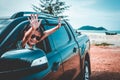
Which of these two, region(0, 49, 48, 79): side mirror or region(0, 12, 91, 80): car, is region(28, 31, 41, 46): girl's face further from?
region(0, 49, 48, 79): side mirror

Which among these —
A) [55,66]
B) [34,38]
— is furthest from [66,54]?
[34,38]

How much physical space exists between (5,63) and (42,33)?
1270mm

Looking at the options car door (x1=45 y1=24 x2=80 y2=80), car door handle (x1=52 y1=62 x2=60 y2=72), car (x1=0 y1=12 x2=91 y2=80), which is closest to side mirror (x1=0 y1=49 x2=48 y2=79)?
car (x1=0 y1=12 x2=91 y2=80)

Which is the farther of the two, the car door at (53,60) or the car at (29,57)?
the car door at (53,60)

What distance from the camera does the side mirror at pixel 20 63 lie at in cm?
265

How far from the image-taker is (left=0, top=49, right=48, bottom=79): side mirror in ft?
8.70

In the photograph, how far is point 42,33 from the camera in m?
3.88

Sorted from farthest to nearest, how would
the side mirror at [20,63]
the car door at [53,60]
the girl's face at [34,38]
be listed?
the car door at [53,60]
the girl's face at [34,38]
the side mirror at [20,63]

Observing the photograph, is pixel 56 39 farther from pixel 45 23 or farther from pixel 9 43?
pixel 9 43

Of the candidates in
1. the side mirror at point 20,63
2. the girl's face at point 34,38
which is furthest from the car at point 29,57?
the girl's face at point 34,38

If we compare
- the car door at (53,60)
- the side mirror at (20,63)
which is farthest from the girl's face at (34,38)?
the side mirror at (20,63)

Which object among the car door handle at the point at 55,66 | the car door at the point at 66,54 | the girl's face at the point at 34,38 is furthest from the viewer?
the car door at the point at 66,54

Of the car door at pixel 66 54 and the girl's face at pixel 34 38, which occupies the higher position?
the girl's face at pixel 34 38

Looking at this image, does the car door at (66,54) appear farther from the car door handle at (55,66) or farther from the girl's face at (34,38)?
the girl's face at (34,38)
